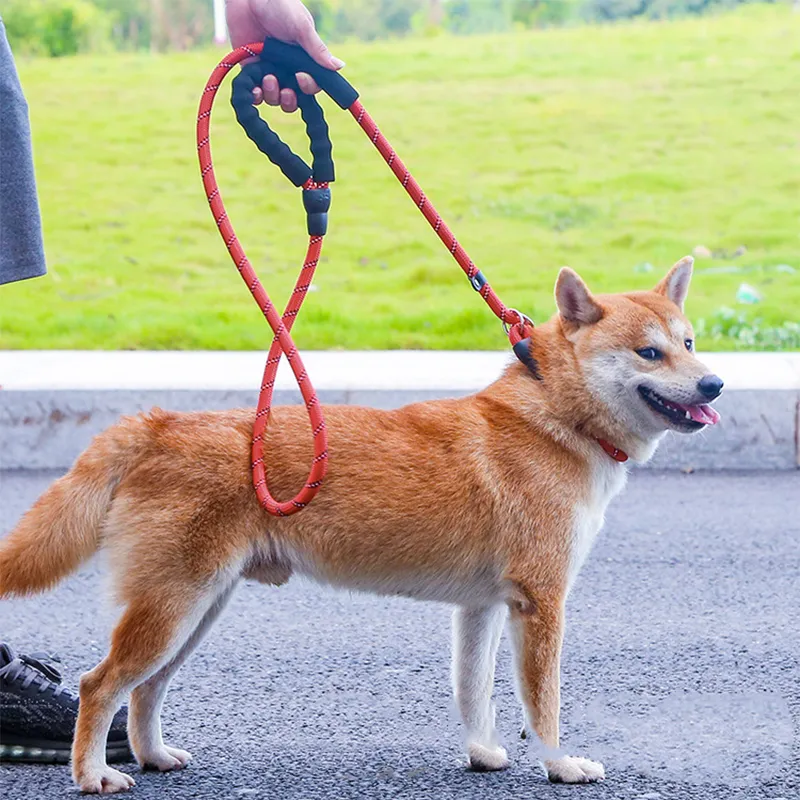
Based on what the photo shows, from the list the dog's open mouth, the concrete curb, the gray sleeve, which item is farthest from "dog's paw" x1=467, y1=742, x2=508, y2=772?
the concrete curb

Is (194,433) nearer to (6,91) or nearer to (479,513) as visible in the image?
(479,513)

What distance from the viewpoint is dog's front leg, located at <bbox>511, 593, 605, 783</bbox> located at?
277 centimetres

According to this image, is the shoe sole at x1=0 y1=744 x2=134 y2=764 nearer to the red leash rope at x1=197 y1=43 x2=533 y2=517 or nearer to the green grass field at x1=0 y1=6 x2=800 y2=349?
the red leash rope at x1=197 y1=43 x2=533 y2=517

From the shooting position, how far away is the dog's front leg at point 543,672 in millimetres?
2771

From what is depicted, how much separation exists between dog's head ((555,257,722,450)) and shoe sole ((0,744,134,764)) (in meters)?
1.33

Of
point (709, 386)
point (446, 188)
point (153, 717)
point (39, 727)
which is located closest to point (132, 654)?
point (153, 717)

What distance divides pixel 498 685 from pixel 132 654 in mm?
1200

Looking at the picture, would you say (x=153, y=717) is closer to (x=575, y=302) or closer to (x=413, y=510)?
(x=413, y=510)

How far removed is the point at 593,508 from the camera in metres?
2.91

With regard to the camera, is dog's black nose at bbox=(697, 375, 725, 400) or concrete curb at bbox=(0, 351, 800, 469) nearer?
dog's black nose at bbox=(697, 375, 725, 400)

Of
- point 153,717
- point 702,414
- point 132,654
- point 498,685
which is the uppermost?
point 702,414

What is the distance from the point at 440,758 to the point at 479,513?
1.94ft

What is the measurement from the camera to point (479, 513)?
2.84 m

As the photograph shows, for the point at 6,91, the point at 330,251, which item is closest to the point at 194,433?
the point at 6,91
